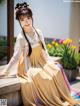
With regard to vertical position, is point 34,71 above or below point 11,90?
above

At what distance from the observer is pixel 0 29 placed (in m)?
4.08

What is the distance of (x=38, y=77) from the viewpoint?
2.98 metres

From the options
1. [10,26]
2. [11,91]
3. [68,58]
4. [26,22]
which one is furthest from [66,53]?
[11,91]

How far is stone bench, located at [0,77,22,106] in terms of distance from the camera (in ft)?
8.98

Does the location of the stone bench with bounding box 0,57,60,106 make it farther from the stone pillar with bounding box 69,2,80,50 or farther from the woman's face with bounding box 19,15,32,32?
the stone pillar with bounding box 69,2,80,50

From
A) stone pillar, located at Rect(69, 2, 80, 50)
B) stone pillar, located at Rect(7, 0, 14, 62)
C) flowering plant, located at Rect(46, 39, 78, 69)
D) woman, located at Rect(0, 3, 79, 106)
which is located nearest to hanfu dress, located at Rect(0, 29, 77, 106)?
woman, located at Rect(0, 3, 79, 106)

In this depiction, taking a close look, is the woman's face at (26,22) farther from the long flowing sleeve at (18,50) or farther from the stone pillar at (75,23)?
the stone pillar at (75,23)

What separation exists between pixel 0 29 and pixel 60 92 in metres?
1.55

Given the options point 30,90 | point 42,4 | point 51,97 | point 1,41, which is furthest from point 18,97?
point 42,4

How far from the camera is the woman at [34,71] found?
294 cm

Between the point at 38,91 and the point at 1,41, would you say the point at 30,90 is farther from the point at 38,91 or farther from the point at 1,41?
the point at 1,41

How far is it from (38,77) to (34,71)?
0.09 metres

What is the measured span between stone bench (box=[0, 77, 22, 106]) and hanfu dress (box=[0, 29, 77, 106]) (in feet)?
0.22

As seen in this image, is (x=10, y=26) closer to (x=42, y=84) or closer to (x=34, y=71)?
(x=34, y=71)
